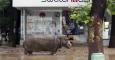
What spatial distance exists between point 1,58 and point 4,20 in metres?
11.4

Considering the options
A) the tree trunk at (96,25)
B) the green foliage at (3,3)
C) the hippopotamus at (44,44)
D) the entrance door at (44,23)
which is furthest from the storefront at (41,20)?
the tree trunk at (96,25)

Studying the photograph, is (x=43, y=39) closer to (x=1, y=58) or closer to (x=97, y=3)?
(x=1, y=58)

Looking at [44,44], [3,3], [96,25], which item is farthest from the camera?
[3,3]

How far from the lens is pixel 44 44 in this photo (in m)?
23.4

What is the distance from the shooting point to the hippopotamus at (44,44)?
23469 mm

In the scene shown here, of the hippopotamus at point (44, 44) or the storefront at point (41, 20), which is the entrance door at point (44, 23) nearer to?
the storefront at point (41, 20)

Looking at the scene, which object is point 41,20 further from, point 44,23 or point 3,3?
point 3,3

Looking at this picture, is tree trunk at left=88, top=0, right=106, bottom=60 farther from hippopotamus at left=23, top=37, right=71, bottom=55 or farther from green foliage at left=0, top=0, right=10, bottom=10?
green foliage at left=0, top=0, right=10, bottom=10

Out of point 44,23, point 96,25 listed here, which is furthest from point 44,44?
point 44,23

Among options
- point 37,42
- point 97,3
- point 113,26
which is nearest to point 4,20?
point 113,26

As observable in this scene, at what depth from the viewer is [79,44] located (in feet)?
108

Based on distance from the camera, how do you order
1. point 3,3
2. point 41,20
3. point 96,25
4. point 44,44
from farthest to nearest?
point 41,20, point 3,3, point 44,44, point 96,25

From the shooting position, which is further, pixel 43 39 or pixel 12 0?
pixel 12 0

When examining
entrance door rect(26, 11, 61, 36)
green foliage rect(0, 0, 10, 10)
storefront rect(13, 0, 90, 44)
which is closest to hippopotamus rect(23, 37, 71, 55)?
storefront rect(13, 0, 90, 44)
